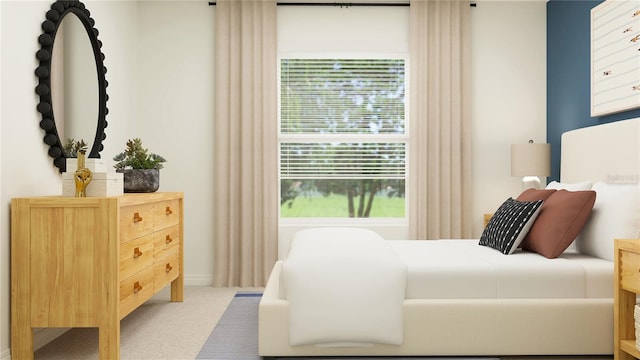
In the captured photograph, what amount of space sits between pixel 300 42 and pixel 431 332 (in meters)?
2.94

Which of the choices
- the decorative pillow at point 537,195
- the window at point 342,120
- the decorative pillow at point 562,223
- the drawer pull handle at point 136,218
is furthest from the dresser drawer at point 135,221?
the decorative pillow at point 537,195

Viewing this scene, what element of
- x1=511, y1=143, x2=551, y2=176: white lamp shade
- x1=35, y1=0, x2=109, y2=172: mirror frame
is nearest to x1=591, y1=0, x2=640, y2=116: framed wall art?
x1=511, y1=143, x2=551, y2=176: white lamp shade

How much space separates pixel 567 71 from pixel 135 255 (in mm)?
3577

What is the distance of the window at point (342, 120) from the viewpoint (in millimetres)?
4590

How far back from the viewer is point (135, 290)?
2.82 m

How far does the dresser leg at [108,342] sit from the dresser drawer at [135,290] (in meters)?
0.12

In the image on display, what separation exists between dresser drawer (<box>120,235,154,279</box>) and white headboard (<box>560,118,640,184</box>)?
2906 millimetres

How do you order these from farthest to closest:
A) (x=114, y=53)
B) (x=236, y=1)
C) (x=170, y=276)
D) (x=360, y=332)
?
(x=236, y=1), (x=114, y=53), (x=170, y=276), (x=360, y=332)

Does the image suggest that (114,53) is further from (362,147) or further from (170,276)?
(362,147)

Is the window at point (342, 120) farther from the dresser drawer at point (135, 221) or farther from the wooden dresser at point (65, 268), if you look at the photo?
the wooden dresser at point (65, 268)

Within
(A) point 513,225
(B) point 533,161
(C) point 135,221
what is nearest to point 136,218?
(C) point 135,221

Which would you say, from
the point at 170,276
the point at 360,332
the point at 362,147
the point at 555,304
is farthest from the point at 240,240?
the point at 555,304

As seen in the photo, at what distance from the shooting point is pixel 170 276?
3564mm

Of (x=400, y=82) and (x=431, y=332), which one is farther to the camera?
(x=400, y=82)
